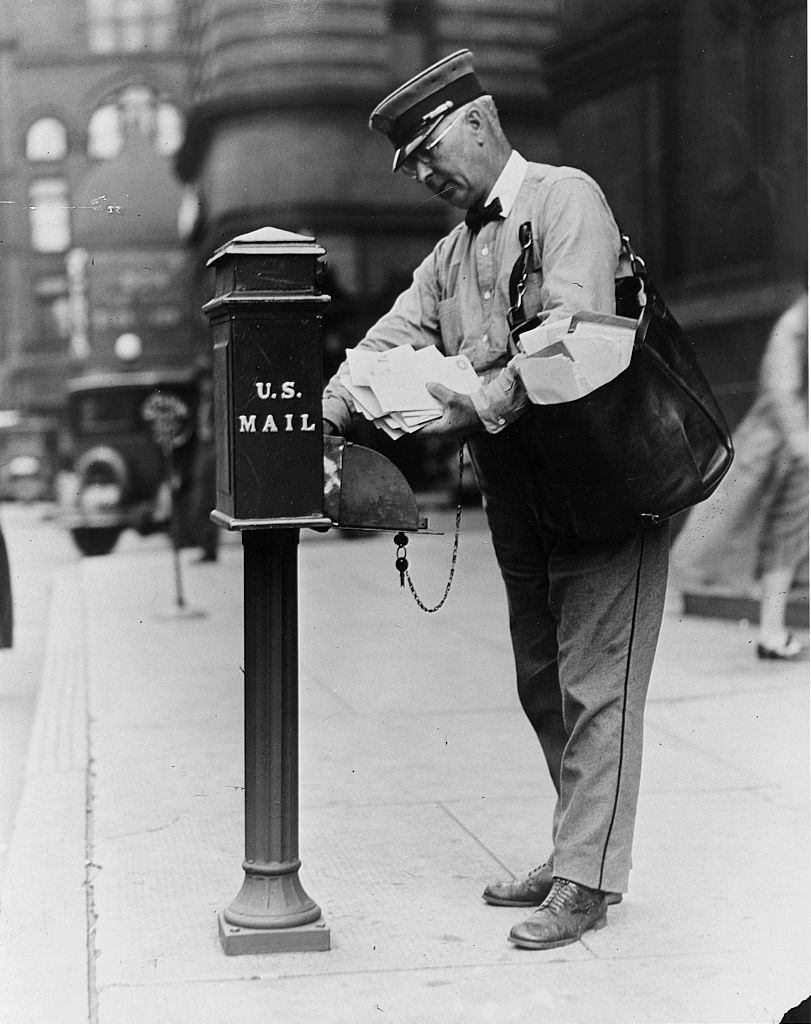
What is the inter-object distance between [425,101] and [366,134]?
5757 millimetres

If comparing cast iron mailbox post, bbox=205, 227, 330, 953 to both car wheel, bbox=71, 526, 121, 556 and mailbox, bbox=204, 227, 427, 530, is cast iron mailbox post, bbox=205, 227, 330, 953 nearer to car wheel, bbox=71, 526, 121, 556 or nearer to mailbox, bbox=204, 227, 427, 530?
mailbox, bbox=204, 227, 427, 530

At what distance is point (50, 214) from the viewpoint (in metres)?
7.43

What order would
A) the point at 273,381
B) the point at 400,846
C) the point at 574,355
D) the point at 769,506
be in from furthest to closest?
the point at 769,506, the point at 400,846, the point at 273,381, the point at 574,355

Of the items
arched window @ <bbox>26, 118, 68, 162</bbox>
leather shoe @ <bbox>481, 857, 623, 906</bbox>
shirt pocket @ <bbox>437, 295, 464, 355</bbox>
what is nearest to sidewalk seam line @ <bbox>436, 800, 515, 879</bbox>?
leather shoe @ <bbox>481, 857, 623, 906</bbox>

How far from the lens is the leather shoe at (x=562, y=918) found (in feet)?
10.5

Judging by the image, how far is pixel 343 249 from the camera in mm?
9523

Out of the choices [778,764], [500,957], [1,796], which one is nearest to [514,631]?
[500,957]

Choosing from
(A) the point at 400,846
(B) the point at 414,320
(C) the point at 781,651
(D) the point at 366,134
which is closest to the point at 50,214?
(D) the point at 366,134

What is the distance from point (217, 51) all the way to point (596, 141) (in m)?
2.42

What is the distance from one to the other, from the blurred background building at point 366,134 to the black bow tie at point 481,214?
2.21m

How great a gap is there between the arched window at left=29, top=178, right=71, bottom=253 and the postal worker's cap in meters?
1.78

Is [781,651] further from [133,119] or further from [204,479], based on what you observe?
[204,479]

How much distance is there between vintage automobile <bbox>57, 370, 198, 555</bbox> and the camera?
14.8 m

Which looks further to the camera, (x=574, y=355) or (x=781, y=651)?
(x=781, y=651)
